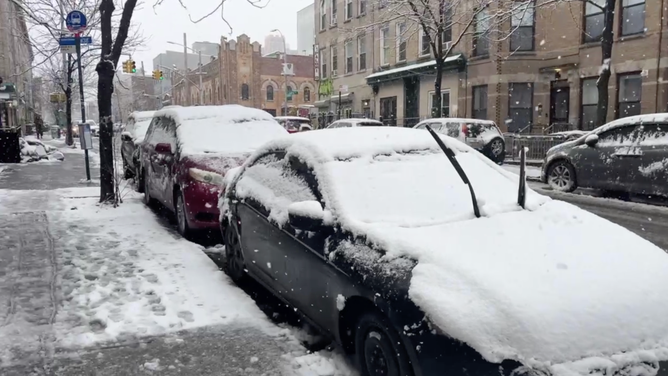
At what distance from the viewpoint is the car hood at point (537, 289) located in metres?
2.62

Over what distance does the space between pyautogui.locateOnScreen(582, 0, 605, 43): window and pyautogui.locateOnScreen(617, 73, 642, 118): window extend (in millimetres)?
1989

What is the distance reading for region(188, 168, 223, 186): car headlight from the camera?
7267mm

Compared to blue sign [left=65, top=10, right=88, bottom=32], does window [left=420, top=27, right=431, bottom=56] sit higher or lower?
higher

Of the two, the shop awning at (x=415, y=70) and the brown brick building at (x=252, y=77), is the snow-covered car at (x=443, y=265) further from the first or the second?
the brown brick building at (x=252, y=77)

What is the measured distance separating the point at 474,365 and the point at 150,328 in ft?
9.04

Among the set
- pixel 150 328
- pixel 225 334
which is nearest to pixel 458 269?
pixel 225 334

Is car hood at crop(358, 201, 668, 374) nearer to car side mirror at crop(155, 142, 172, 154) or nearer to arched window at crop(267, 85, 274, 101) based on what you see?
car side mirror at crop(155, 142, 172, 154)

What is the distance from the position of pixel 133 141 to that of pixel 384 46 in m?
21.8

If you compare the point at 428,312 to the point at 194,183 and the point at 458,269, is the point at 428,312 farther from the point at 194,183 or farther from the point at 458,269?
the point at 194,183

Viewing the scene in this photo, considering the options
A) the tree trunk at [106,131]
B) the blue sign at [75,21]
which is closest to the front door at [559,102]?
the blue sign at [75,21]

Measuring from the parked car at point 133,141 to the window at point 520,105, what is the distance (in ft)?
50.9

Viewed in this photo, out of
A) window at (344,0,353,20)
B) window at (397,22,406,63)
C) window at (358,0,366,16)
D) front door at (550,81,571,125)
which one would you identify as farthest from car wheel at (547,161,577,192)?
window at (344,0,353,20)

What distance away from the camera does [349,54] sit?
36688 millimetres

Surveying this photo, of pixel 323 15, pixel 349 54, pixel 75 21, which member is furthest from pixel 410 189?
pixel 323 15
